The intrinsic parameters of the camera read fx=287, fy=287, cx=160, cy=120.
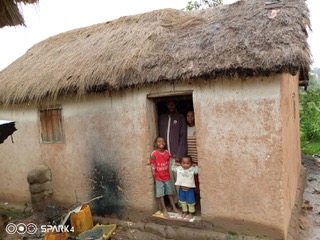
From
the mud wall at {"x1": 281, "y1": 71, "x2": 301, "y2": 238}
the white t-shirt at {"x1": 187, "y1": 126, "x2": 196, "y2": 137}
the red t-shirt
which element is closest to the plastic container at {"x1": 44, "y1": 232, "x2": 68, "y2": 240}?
the red t-shirt

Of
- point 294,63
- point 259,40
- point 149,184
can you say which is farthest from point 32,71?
point 294,63

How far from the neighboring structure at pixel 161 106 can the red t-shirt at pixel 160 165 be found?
0.47 ft

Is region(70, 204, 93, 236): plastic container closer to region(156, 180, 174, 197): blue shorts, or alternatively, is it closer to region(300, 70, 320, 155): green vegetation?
region(156, 180, 174, 197): blue shorts

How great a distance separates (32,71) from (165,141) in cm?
382

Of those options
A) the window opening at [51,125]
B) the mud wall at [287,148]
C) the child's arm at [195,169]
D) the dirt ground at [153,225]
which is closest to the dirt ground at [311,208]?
the dirt ground at [153,225]

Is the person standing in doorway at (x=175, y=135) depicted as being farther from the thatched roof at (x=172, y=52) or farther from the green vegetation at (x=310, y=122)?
the green vegetation at (x=310, y=122)

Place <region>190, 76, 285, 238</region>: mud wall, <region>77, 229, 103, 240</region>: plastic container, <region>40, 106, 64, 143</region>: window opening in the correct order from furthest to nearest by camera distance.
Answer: <region>40, 106, 64, 143</region>: window opening < <region>77, 229, 103, 240</region>: plastic container < <region>190, 76, 285, 238</region>: mud wall

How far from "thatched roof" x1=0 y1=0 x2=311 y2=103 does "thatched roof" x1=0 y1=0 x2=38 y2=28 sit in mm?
1624

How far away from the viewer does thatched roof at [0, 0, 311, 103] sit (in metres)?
4.03

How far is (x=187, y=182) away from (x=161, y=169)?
0.50 meters

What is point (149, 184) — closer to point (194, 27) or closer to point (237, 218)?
point (237, 218)

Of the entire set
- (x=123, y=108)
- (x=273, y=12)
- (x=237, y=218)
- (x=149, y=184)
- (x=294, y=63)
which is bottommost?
(x=237, y=218)

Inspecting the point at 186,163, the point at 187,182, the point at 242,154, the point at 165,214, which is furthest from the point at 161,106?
the point at 242,154

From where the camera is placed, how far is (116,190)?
17.7 ft
